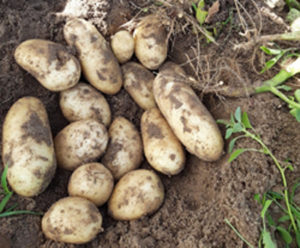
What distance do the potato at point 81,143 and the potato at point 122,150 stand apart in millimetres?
70

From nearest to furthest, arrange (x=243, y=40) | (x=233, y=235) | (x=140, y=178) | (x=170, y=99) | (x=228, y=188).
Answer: (x=233, y=235)
(x=228, y=188)
(x=140, y=178)
(x=170, y=99)
(x=243, y=40)

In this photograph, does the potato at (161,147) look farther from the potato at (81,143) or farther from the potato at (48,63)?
the potato at (48,63)

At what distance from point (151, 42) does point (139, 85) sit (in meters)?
0.28

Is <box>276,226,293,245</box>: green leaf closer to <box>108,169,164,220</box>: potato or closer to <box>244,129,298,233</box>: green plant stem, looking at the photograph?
<box>244,129,298,233</box>: green plant stem

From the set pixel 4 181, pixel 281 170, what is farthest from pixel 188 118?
pixel 4 181

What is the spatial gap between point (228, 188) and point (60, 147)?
94 cm

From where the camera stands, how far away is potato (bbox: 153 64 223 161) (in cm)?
177

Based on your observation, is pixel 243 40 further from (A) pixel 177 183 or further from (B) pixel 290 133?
(A) pixel 177 183

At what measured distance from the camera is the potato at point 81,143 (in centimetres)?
184

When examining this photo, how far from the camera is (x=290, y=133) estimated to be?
1.79m

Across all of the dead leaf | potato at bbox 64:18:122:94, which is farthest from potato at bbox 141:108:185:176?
the dead leaf

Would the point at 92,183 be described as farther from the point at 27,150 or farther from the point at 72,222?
the point at 27,150

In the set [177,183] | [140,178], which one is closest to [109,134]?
[140,178]

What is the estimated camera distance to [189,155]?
2.00 metres
